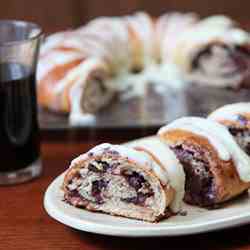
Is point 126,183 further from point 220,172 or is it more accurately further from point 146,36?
point 146,36

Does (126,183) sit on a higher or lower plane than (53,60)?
higher

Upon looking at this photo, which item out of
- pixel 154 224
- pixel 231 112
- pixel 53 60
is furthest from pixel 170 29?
pixel 154 224

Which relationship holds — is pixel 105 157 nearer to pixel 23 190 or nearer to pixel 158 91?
pixel 23 190

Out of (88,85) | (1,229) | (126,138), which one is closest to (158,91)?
(88,85)

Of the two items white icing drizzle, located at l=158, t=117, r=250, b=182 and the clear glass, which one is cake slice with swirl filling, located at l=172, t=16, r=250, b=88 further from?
white icing drizzle, located at l=158, t=117, r=250, b=182

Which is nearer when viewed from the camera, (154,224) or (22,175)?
(154,224)
